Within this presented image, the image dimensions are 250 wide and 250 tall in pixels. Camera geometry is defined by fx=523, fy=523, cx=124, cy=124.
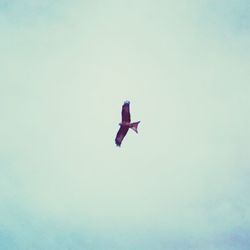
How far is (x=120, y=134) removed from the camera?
168ft

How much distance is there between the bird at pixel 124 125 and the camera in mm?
49156

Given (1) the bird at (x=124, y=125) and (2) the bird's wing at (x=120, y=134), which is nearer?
(1) the bird at (x=124, y=125)

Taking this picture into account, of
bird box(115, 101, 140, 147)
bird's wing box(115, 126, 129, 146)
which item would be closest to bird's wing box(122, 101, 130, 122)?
bird box(115, 101, 140, 147)

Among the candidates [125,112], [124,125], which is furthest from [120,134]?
[125,112]

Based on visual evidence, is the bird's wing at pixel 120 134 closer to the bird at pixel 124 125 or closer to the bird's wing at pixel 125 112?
the bird at pixel 124 125

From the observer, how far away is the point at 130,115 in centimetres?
4962

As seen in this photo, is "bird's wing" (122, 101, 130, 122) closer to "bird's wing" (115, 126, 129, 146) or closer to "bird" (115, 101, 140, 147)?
"bird" (115, 101, 140, 147)

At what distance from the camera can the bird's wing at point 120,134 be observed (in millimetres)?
50656

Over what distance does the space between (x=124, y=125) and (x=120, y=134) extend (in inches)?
51.3

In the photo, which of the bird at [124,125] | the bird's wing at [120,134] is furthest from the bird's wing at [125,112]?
the bird's wing at [120,134]

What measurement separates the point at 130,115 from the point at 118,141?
339 centimetres

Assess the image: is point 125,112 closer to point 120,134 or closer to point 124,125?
point 124,125

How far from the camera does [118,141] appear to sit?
169ft

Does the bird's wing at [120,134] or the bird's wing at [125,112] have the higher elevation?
the bird's wing at [125,112]
